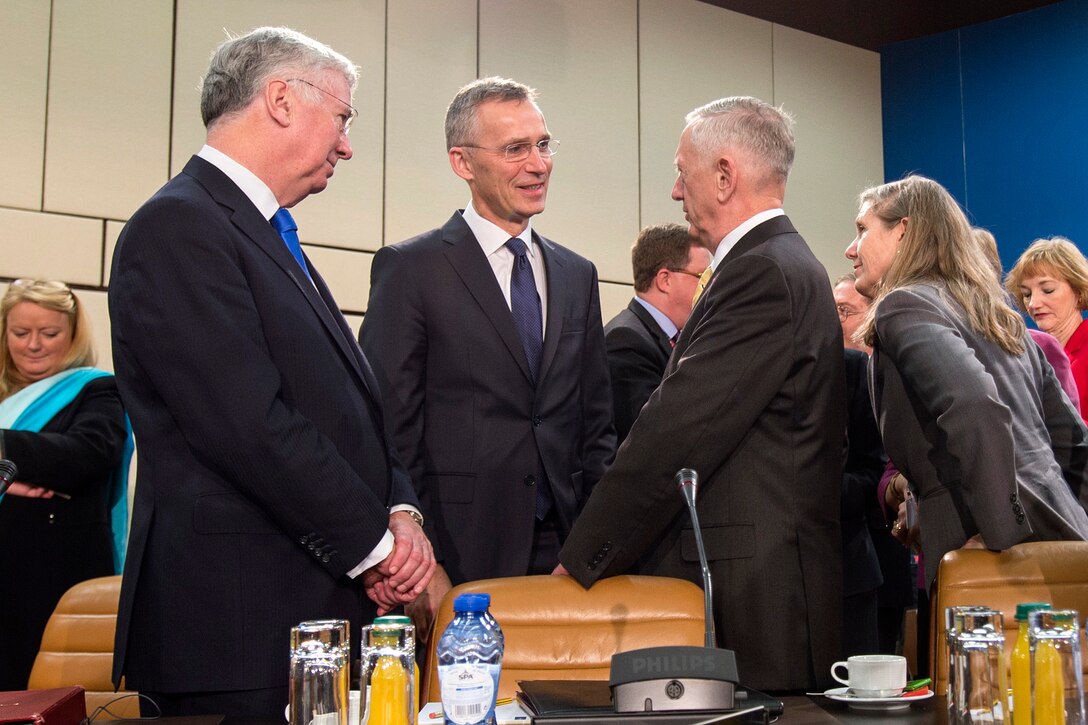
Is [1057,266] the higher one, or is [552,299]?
[1057,266]

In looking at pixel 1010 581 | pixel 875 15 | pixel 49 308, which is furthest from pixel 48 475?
pixel 875 15

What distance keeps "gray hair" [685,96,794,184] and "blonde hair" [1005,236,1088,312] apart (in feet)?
5.59

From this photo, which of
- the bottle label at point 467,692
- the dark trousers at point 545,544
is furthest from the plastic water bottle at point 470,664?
the dark trousers at point 545,544

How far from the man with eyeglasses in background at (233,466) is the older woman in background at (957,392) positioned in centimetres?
104

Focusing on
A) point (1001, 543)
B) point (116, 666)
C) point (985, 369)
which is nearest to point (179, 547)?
point (116, 666)

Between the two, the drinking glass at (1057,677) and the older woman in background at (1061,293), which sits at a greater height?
the older woman in background at (1061,293)

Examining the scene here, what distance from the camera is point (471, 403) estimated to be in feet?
8.29

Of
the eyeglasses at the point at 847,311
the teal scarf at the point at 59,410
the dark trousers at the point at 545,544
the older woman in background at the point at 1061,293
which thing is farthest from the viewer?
the eyeglasses at the point at 847,311

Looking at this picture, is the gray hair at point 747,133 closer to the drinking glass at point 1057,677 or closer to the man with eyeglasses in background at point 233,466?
the man with eyeglasses in background at point 233,466

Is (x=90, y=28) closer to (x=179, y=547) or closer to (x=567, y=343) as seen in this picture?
(x=567, y=343)

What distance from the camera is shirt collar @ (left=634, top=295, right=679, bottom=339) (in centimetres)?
338

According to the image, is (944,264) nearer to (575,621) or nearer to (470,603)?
(575,621)

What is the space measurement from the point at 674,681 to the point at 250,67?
1.37 m

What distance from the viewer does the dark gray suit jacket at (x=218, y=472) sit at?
1.78 m
